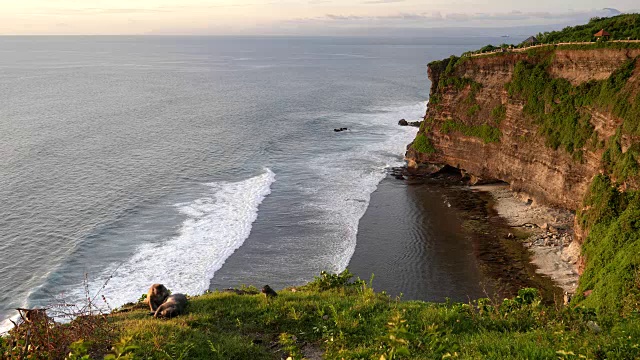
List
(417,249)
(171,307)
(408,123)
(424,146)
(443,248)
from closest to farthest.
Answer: (171,307) → (417,249) → (443,248) → (424,146) → (408,123)

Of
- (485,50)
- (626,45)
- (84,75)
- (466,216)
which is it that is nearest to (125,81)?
(84,75)

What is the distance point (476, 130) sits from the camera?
49.5 meters

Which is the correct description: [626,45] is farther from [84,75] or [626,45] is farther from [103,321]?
[84,75]

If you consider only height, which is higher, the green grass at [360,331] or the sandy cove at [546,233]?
the green grass at [360,331]

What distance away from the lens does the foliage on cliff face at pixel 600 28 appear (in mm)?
39297

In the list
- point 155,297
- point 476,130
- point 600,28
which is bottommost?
point 155,297

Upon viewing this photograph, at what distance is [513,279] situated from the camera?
1228 inches

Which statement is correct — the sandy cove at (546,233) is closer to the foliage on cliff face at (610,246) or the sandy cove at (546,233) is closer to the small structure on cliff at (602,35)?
the foliage on cliff face at (610,246)

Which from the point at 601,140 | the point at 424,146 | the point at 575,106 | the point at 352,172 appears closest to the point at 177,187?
the point at 352,172

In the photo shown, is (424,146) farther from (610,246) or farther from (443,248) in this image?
(610,246)

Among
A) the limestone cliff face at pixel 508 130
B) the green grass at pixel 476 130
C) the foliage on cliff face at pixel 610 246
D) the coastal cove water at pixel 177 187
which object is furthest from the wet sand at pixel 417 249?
the foliage on cliff face at pixel 610 246

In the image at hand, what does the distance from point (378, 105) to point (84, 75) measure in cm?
8231

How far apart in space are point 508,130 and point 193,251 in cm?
3036

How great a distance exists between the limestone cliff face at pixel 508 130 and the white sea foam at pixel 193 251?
2025 centimetres
